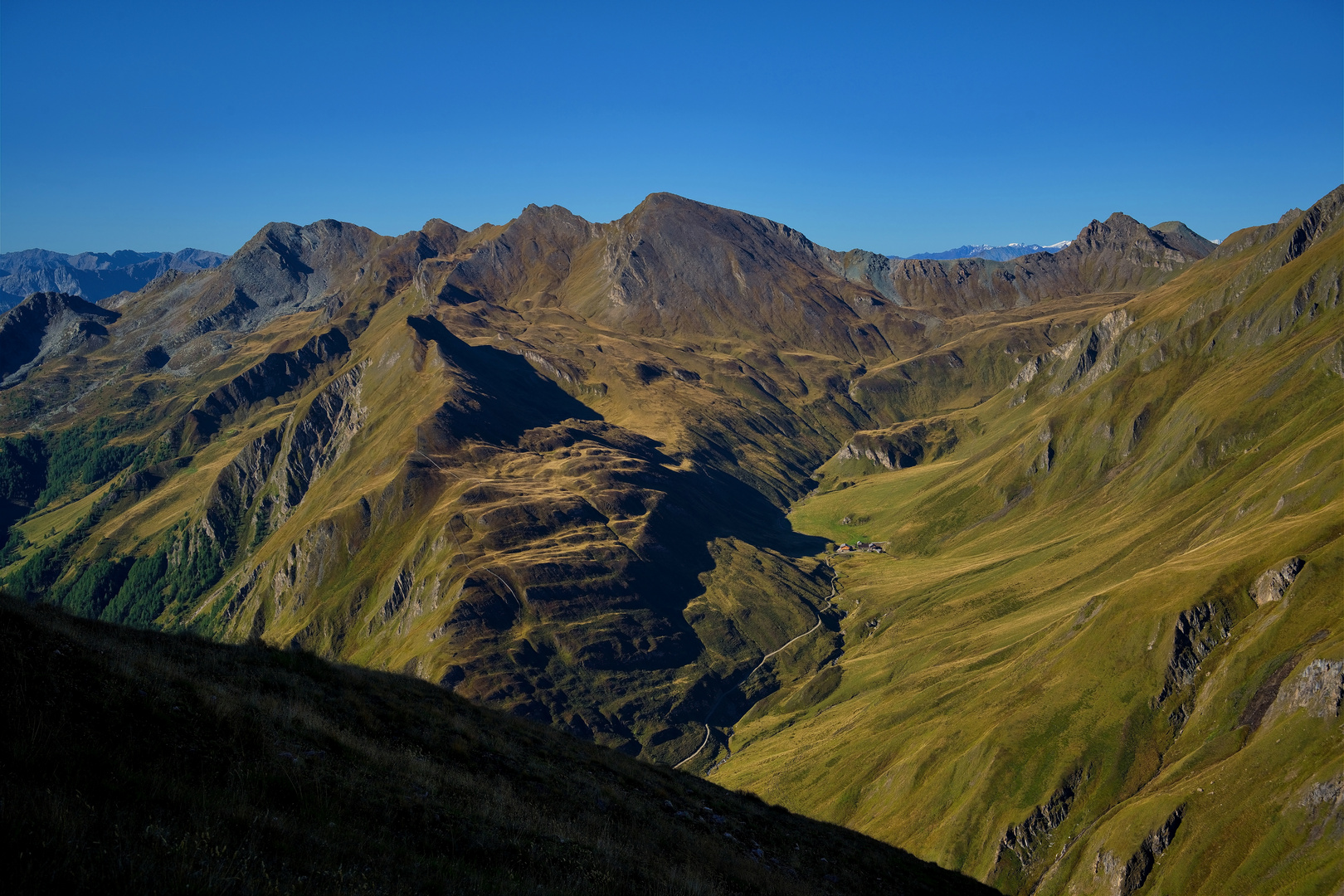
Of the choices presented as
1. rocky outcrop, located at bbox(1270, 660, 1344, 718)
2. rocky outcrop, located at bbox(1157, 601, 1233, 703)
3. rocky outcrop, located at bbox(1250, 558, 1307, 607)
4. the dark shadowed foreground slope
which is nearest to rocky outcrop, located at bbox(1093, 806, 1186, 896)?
rocky outcrop, located at bbox(1270, 660, 1344, 718)

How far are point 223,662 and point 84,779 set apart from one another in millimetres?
17597

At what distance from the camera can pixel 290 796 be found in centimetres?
1898

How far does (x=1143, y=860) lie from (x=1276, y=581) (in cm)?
6830

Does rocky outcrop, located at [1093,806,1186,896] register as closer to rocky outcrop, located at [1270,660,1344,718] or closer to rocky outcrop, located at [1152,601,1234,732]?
rocky outcrop, located at [1270,660,1344,718]

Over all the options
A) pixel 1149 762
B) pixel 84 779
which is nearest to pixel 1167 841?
pixel 1149 762

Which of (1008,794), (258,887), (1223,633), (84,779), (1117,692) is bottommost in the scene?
(1008,794)

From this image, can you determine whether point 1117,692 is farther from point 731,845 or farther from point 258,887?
point 258,887

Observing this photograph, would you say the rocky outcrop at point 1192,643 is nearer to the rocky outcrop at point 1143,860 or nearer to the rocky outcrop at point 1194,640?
the rocky outcrop at point 1194,640

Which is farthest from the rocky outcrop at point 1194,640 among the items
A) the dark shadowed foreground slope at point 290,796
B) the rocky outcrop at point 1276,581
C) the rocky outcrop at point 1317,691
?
the dark shadowed foreground slope at point 290,796

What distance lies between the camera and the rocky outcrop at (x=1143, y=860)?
119m

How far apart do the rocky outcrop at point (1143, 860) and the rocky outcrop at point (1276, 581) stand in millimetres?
57406

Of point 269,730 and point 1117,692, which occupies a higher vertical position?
point 269,730

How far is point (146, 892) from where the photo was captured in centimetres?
1234

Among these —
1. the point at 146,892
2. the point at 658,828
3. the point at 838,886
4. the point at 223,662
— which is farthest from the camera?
the point at 838,886
